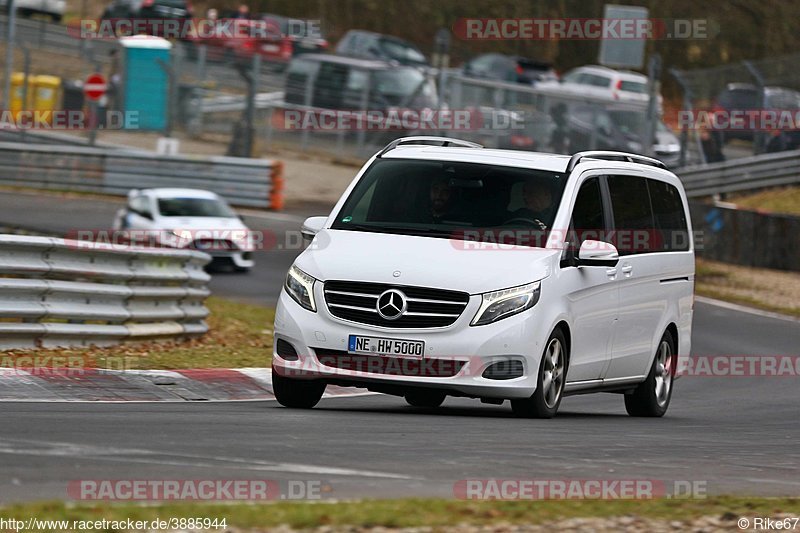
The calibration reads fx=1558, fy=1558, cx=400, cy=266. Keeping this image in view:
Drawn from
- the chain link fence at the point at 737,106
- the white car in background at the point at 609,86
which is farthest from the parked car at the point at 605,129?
the white car in background at the point at 609,86

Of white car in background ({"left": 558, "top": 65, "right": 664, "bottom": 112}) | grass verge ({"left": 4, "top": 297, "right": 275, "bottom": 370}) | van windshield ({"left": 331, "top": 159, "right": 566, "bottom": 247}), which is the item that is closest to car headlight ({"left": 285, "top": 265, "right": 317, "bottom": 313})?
van windshield ({"left": 331, "top": 159, "right": 566, "bottom": 247})

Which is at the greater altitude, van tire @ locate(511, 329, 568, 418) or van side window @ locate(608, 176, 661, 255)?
van side window @ locate(608, 176, 661, 255)

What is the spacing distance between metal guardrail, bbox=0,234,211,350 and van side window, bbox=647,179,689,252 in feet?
16.8

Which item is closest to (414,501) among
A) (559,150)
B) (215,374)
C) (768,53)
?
(215,374)

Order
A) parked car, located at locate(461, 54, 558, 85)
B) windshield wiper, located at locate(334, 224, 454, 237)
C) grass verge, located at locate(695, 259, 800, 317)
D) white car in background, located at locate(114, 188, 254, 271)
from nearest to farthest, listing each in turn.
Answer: windshield wiper, located at locate(334, 224, 454, 237) → white car in background, located at locate(114, 188, 254, 271) → grass verge, located at locate(695, 259, 800, 317) → parked car, located at locate(461, 54, 558, 85)

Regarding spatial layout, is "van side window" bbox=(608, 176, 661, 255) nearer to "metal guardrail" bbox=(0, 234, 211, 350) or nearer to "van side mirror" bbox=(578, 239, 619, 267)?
"van side mirror" bbox=(578, 239, 619, 267)

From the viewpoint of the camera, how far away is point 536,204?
10.7m

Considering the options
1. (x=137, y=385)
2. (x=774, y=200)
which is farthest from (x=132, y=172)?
(x=137, y=385)

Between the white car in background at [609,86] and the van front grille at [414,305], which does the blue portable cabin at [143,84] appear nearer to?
the white car in background at [609,86]

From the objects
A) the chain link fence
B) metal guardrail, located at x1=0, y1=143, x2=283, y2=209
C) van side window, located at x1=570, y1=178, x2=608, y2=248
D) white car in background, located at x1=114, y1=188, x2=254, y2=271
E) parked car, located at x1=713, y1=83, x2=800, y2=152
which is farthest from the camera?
parked car, located at x1=713, y1=83, x2=800, y2=152

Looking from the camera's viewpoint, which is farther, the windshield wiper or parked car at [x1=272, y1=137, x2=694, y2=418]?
the windshield wiper

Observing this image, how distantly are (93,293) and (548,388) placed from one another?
17.4ft

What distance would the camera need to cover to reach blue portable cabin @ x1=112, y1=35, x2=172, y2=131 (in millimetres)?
42312

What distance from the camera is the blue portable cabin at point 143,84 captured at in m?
42.3
